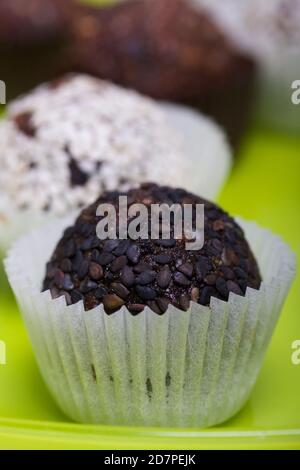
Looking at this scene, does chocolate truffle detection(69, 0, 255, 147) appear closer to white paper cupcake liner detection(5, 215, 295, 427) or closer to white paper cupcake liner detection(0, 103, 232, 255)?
white paper cupcake liner detection(0, 103, 232, 255)

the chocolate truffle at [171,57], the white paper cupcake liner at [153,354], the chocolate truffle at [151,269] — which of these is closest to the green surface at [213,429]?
the white paper cupcake liner at [153,354]

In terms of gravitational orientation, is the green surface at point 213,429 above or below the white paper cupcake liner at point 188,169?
below

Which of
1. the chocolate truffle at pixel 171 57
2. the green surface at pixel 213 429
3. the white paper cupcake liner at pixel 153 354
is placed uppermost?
the chocolate truffle at pixel 171 57

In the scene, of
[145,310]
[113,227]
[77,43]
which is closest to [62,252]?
[113,227]

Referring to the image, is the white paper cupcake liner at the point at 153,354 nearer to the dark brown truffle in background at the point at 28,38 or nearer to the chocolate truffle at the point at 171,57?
the chocolate truffle at the point at 171,57

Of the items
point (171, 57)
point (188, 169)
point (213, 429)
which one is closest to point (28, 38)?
point (171, 57)

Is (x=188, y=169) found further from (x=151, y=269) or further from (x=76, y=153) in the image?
(x=151, y=269)

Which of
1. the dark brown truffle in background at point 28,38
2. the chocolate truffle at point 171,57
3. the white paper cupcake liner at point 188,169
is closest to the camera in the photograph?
the white paper cupcake liner at point 188,169

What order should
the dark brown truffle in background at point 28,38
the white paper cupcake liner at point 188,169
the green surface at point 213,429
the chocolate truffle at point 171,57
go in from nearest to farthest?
the green surface at point 213,429
the white paper cupcake liner at point 188,169
the chocolate truffle at point 171,57
the dark brown truffle in background at point 28,38
